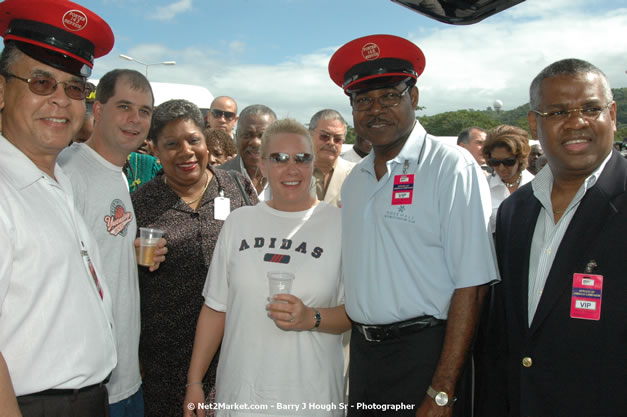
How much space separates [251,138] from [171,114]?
2067mm

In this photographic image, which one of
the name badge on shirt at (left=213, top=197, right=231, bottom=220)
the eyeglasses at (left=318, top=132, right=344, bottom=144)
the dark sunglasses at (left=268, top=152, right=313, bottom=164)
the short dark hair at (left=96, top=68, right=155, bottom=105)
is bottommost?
the name badge on shirt at (left=213, top=197, right=231, bottom=220)

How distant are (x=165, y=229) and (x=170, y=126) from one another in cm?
74

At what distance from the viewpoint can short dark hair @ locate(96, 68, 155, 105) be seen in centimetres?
298

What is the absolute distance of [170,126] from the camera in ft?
10.7

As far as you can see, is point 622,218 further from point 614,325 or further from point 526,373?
point 526,373

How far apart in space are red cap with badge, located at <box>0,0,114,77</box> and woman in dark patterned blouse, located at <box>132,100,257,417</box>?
0.98m

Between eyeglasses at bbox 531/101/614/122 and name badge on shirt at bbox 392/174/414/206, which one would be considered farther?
name badge on shirt at bbox 392/174/414/206

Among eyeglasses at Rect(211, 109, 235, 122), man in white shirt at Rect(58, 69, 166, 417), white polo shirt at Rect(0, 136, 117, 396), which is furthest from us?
eyeglasses at Rect(211, 109, 235, 122)

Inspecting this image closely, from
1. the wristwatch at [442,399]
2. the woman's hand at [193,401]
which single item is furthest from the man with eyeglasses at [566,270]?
the woman's hand at [193,401]

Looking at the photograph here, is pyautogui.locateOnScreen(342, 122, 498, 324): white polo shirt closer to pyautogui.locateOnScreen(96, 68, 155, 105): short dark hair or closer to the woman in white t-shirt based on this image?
the woman in white t-shirt

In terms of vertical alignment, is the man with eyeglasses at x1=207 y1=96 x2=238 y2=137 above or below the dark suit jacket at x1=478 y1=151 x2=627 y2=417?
above

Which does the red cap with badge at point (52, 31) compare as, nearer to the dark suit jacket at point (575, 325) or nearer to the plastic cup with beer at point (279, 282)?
the plastic cup with beer at point (279, 282)

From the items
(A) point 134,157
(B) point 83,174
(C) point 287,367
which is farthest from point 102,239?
(A) point 134,157

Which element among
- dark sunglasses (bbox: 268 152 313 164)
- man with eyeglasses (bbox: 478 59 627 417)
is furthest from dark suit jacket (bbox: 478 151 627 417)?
dark sunglasses (bbox: 268 152 313 164)
